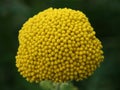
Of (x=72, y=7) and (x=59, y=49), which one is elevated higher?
(x=72, y=7)

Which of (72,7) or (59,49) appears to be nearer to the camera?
(59,49)
